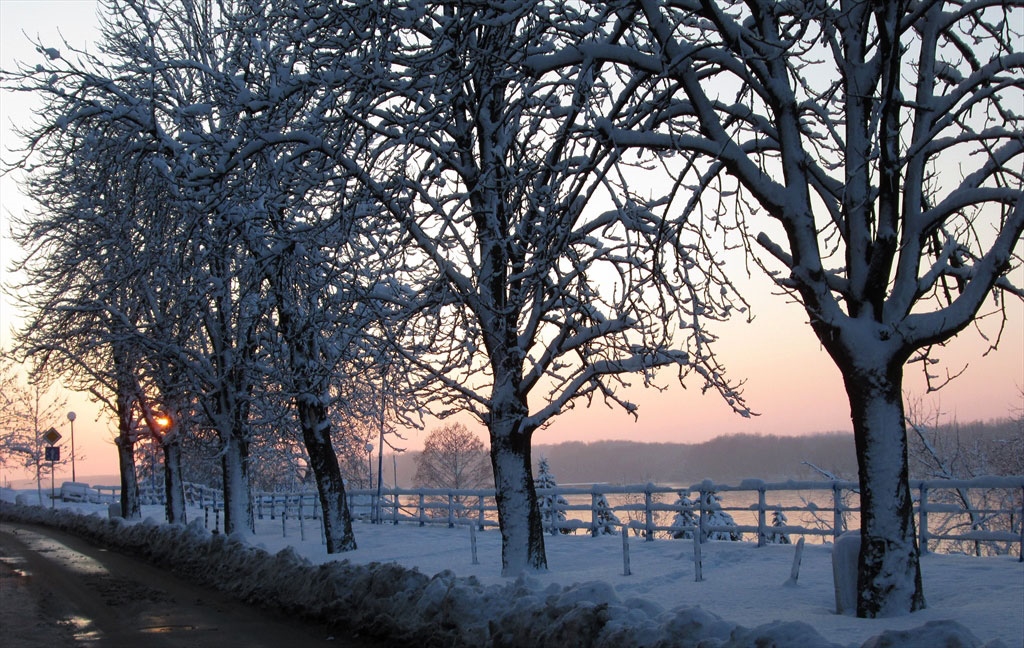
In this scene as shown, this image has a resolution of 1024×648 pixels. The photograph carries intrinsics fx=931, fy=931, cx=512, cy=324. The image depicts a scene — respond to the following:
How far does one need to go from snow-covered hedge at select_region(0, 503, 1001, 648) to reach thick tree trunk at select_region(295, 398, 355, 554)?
3613 mm

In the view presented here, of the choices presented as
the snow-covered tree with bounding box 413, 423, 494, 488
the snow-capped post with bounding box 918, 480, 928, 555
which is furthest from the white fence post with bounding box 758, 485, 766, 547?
the snow-covered tree with bounding box 413, 423, 494, 488

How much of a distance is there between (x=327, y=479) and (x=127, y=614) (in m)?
7.39

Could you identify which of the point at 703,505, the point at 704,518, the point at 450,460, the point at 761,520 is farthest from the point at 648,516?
the point at 450,460

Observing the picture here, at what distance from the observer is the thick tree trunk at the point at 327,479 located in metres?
19.1

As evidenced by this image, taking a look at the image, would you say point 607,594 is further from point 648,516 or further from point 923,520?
point 648,516

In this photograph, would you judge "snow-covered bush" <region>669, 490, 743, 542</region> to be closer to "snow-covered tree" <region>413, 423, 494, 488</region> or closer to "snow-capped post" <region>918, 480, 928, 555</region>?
"snow-capped post" <region>918, 480, 928, 555</region>

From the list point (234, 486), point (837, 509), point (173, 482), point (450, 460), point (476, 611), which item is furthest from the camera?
point (450, 460)

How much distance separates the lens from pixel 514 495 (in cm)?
1330

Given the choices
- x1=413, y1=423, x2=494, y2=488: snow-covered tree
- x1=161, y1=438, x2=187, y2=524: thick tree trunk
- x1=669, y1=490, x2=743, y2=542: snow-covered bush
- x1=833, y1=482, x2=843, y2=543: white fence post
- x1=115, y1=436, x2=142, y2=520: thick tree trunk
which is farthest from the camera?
x1=413, y1=423, x2=494, y2=488: snow-covered tree

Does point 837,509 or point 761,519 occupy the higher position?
point 837,509

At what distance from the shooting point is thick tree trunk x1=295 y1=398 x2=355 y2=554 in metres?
19.1

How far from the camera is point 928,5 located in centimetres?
921

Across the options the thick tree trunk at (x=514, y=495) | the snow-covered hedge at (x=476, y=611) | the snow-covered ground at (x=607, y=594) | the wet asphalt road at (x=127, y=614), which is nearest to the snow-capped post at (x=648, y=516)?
the snow-covered ground at (x=607, y=594)

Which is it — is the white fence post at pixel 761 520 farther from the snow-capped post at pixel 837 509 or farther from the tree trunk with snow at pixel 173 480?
the tree trunk with snow at pixel 173 480
